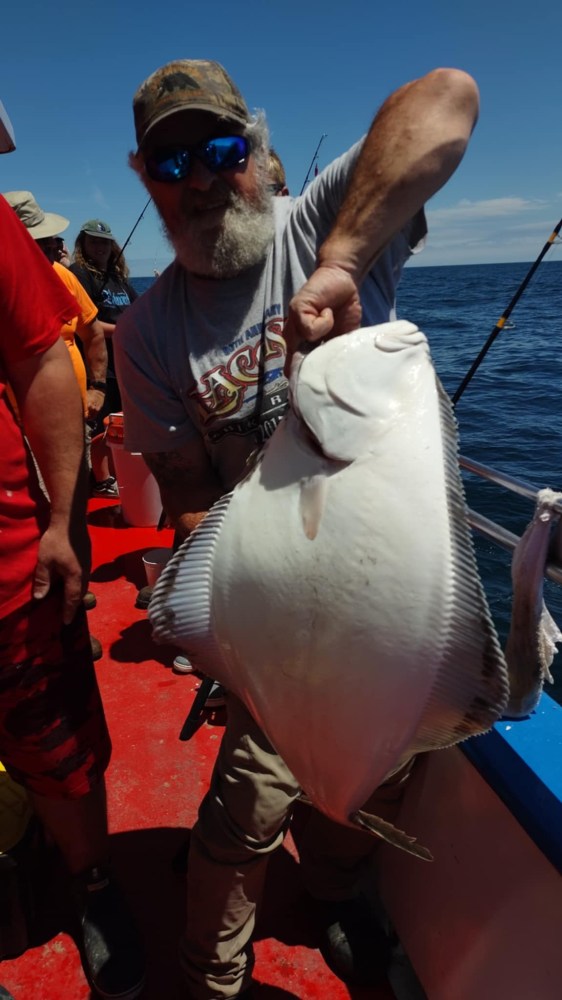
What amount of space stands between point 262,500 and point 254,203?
921 mm

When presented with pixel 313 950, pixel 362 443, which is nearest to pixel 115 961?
pixel 313 950

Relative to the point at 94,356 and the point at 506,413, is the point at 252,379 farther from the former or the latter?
the point at 506,413

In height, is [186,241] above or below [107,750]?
above

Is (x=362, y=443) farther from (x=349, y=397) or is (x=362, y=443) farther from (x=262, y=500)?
(x=262, y=500)

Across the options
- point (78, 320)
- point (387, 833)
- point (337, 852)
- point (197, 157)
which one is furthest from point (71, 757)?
point (78, 320)

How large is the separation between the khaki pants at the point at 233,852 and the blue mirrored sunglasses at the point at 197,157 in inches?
53.3

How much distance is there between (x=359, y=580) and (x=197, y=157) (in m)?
1.18

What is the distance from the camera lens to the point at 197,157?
63.0 inches

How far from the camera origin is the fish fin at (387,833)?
3.76 feet

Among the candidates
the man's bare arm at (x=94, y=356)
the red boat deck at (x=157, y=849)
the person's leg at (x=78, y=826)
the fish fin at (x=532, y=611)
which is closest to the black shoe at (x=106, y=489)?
the man's bare arm at (x=94, y=356)

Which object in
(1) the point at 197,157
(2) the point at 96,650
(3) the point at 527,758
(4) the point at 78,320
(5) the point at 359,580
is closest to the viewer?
(5) the point at 359,580

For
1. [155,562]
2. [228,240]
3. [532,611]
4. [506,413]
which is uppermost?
[228,240]

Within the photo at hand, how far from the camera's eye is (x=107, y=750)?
1984 mm

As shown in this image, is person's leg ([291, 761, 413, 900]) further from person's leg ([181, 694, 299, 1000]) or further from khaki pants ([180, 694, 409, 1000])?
person's leg ([181, 694, 299, 1000])
